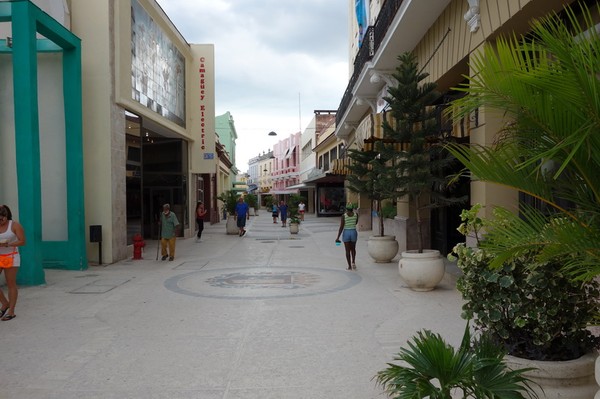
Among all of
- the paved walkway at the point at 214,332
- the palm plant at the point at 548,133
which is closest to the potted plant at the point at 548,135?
the palm plant at the point at 548,133

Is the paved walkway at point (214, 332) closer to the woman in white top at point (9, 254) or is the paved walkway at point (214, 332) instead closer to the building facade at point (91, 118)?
the woman in white top at point (9, 254)

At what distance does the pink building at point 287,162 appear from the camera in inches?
2562

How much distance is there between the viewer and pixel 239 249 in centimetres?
1555

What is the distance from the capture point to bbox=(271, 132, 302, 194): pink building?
213 ft

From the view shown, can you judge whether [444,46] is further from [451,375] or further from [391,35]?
[451,375]

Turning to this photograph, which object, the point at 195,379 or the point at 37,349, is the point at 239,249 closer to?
the point at 37,349

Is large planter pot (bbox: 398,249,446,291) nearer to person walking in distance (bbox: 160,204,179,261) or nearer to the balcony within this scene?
the balcony

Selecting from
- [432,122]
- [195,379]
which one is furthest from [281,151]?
[195,379]

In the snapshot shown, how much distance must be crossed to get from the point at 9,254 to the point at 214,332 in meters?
3.21

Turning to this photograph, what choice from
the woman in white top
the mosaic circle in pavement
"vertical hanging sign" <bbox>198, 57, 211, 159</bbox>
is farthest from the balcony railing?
the woman in white top

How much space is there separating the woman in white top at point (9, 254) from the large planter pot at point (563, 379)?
253 inches

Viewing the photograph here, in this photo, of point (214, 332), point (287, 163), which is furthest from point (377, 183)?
point (287, 163)

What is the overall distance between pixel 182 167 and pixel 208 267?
926cm

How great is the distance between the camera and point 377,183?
975cm
